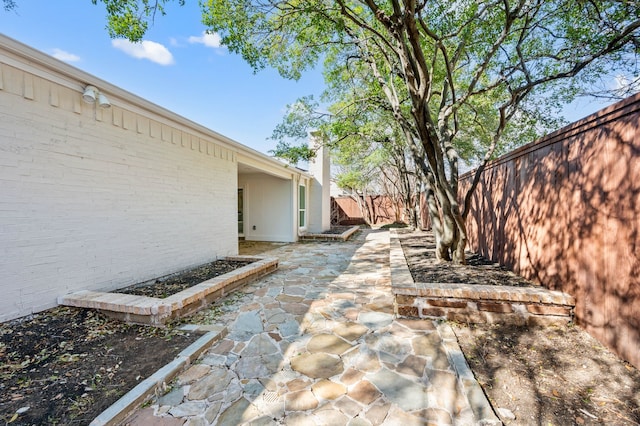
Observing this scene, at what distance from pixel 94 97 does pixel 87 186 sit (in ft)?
3.43

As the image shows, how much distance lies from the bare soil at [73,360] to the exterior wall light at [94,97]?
2368 mm

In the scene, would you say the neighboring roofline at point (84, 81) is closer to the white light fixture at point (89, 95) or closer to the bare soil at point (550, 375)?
the white light fixture at point (89, 95)

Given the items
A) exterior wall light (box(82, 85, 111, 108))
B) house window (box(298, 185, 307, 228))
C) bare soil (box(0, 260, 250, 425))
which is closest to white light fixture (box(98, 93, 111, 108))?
exterior wall light (box(82, 85, 111, 108))

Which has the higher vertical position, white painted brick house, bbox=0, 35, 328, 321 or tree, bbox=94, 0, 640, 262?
tree, bbox=94, 0, 640, 262

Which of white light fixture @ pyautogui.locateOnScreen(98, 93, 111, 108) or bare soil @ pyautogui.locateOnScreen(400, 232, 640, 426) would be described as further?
white light fixture @ pyautogui.locateOnScreen(98, 93, 111, 108)

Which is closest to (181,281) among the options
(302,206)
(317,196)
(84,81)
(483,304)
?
(84,81)

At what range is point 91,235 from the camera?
337 centimetres

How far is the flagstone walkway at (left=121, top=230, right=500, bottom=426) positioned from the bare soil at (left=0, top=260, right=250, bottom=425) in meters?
0.34

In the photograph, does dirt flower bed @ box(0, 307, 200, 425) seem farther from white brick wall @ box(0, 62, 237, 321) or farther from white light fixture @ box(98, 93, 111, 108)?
white light fixture @ box(98, 93, 111, 108)

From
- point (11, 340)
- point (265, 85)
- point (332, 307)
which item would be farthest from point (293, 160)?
point (11, 340)

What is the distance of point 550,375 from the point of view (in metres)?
2.09

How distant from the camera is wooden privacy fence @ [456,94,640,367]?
7.03ft

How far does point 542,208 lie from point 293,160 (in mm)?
4891

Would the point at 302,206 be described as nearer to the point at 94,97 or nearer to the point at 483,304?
the point at 94,97
